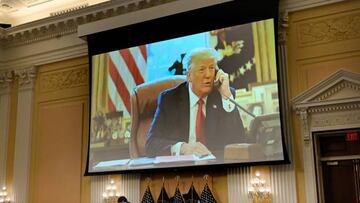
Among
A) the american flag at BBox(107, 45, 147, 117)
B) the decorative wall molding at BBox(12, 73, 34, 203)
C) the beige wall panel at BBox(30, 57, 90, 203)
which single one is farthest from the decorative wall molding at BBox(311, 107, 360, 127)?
the decorative wall molding at BBox(12, 73, 34, 203)

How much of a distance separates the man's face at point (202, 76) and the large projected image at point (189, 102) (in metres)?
0.02

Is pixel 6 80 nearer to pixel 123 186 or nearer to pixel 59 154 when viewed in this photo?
pixel 59 154

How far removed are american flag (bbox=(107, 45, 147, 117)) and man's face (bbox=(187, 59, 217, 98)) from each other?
3.85ft

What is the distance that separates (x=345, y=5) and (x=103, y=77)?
5.02 metres

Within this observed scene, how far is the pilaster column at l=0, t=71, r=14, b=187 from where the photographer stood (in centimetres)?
1156

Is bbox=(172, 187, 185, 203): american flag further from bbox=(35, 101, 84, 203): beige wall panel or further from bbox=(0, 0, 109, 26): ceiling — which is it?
bbox=(0, 0, 109, 26): ceiling

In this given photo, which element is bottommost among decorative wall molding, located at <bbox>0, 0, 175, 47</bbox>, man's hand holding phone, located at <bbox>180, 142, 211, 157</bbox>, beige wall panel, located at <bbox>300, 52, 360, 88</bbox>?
man's hand holding phone, located at <bbox>180, 142, 211, 157</bbox>

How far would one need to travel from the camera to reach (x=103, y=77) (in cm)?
1025

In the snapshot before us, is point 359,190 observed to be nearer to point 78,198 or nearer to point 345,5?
point 345,5

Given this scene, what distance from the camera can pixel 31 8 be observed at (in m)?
12.0

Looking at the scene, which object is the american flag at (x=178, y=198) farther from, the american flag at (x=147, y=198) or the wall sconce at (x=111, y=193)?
the wall sconce at (x=111, y=193)

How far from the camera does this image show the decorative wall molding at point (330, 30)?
8.06 metres

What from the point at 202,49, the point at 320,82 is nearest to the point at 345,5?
the point at 320,82

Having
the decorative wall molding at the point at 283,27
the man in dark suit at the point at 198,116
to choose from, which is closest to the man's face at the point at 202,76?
the man in dark suit at the point at 198,116
